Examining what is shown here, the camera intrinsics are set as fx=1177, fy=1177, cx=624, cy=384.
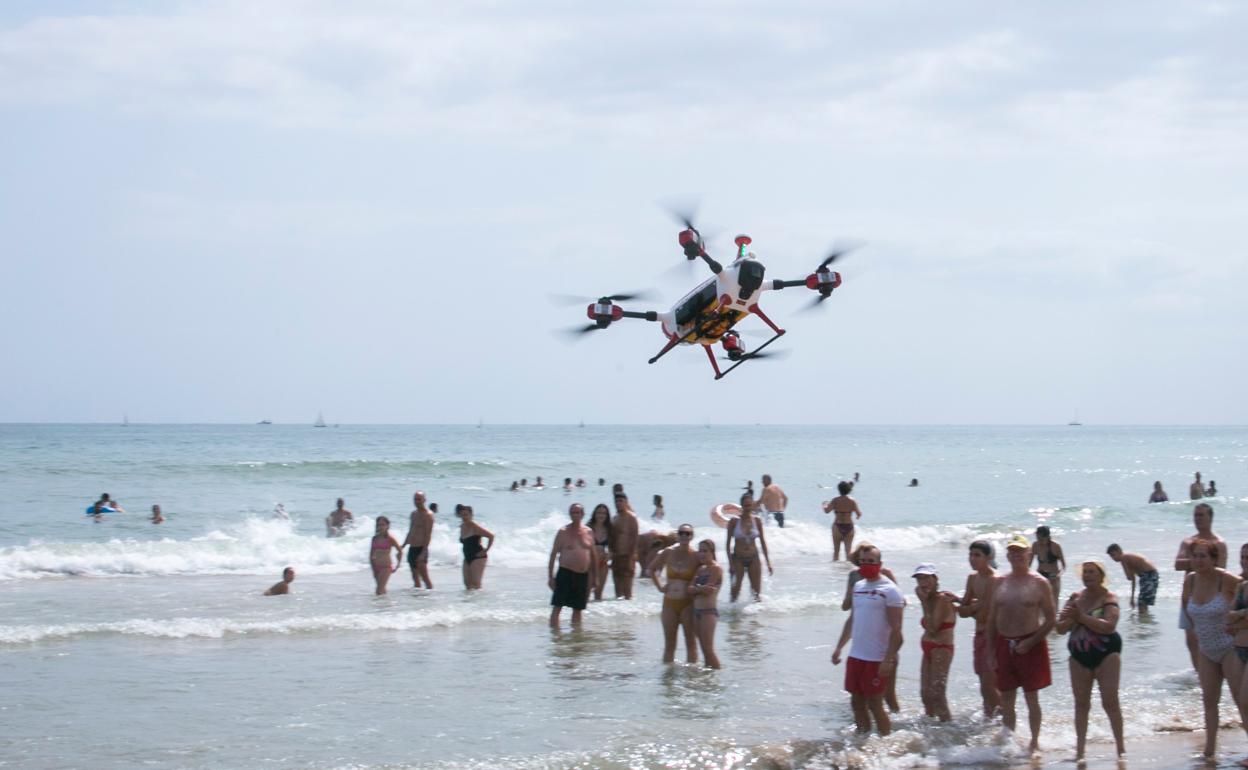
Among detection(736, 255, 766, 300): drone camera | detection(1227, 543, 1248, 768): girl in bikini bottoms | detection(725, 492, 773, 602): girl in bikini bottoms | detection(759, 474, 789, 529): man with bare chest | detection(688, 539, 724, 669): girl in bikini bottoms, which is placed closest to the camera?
detection(1227, 543, 1248, 768): girl in bikini bottoms

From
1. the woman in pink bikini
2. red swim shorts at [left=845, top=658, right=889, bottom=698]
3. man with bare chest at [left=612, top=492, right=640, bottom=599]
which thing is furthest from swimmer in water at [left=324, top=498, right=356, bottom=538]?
red swim shorts at [left=845, top=658, right=889, bottom=698]

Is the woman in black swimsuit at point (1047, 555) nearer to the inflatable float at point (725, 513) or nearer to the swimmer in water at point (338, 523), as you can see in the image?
the inflatable float at point (725, 513)

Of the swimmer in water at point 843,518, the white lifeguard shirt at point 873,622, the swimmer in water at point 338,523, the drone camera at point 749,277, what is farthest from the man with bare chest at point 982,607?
the swimmer in water at point 338,523

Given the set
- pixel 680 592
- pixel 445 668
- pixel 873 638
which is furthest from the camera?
pixel 445 668

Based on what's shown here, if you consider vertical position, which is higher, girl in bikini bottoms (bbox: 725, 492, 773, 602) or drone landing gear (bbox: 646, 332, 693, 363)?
drone landing gear (bbox: 646, 332, 693, 363)

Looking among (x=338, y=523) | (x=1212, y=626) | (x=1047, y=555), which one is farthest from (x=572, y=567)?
(x=338, y=523)

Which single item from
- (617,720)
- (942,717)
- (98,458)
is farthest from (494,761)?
(98,458)

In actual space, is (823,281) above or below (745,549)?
above

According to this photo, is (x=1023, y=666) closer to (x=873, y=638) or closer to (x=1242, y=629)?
(x=873, y=638)

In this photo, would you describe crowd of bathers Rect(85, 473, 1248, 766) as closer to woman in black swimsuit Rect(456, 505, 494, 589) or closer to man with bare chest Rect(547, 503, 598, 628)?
man with bare chest Rect(547, 503, 598, 628)
